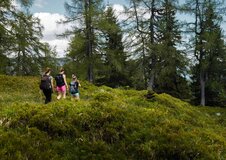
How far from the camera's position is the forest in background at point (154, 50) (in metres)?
44.2

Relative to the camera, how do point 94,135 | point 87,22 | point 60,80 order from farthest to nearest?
point 87,22 → point 60,80 → point 94,135

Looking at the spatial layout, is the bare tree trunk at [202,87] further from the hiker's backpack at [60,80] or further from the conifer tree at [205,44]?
the hiker's backpack at [60,80]

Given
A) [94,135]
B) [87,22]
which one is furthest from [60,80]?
[87,22]

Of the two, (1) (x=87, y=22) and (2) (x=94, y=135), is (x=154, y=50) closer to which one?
(1) (x=87, y=22)

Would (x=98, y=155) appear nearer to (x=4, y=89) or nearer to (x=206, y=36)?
(x=4, y=89)

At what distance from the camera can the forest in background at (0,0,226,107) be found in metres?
44.2

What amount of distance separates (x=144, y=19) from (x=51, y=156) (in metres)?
37.5

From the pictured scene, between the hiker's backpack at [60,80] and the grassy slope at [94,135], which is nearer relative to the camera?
the grassy slope at [94,135]

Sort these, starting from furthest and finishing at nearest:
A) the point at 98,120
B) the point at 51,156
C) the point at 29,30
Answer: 1. the point at 29,30
2. the point at 98,120
3. the point at 51,156

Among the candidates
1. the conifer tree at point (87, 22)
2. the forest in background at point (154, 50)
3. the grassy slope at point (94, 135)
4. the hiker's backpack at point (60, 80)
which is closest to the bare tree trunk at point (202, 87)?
the forest in background at point (154, 50)

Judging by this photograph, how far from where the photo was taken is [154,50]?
149ft

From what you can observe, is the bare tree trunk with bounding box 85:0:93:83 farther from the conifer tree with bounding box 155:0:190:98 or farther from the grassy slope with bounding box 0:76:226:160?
the grassy slope with bounding box 0:76:226:160

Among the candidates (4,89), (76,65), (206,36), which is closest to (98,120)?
(4,89)

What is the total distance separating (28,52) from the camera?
159 ft
